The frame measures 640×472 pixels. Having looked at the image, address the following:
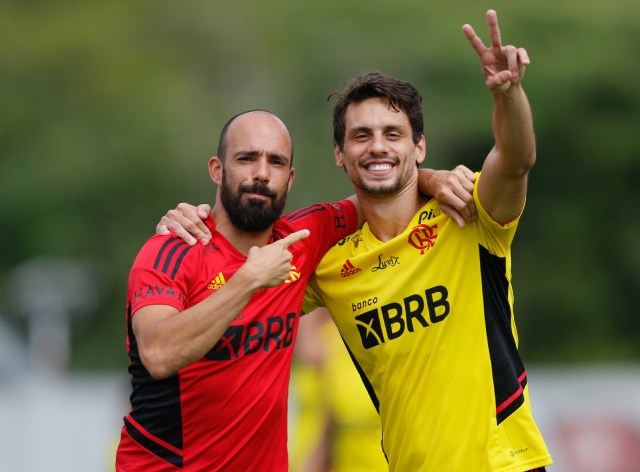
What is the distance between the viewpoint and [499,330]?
372cm

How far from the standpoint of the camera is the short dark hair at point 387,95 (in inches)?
161

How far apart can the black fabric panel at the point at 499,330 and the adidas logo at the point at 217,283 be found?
1.36 metres

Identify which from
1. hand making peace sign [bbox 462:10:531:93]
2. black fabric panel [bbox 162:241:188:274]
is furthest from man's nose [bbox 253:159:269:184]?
hand making peace sign [bbox 462:10:531:93]

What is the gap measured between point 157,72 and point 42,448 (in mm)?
15888

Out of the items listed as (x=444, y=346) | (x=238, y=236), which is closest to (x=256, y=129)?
(x=238, y=236)

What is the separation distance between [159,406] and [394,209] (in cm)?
165

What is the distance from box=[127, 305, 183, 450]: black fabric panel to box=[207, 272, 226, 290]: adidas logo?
0.44 meters

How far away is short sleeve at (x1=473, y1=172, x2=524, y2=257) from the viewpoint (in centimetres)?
356

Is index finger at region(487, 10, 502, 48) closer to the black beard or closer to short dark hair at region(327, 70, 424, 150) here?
short dark hair at region(327, 70, 424, 150)

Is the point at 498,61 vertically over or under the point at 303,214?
over

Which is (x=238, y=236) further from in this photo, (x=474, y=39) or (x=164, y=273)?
(x=474, y=39)

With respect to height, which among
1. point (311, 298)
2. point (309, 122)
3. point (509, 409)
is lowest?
point (509, 409)

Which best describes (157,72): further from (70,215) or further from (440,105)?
(440,105)

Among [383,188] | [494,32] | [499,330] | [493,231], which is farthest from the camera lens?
[383,188]
